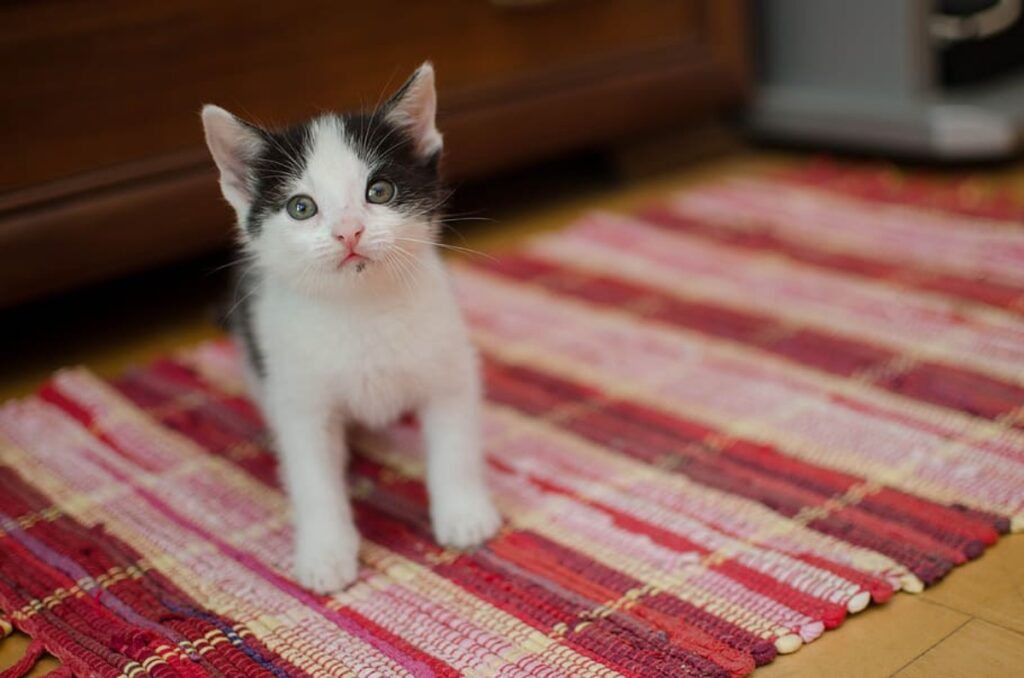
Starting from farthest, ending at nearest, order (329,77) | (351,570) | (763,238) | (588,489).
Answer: (763,238), (329,77), (588,489), (351,570)

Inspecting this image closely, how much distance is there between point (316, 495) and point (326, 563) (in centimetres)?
7

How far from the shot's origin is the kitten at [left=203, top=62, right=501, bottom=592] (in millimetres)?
1081

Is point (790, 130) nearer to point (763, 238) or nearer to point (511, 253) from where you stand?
point (763, 238)

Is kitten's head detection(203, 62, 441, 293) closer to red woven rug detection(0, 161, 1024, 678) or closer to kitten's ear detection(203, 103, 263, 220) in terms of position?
kitten's ear detection(203, 103, 263, 220)

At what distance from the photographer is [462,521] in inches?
47.6

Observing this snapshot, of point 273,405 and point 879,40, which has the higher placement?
point 879,40

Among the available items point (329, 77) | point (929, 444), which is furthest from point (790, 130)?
point (929, 444)

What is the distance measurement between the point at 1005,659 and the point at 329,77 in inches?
53.0

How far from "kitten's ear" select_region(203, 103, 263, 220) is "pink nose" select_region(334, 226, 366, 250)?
0.14 meters

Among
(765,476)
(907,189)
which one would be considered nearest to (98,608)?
(765,476)

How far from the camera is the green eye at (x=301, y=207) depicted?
1080mm

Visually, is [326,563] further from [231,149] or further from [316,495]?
[231,149]

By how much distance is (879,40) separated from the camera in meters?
2.33

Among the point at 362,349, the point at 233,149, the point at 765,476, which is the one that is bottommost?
the point at 765,476
